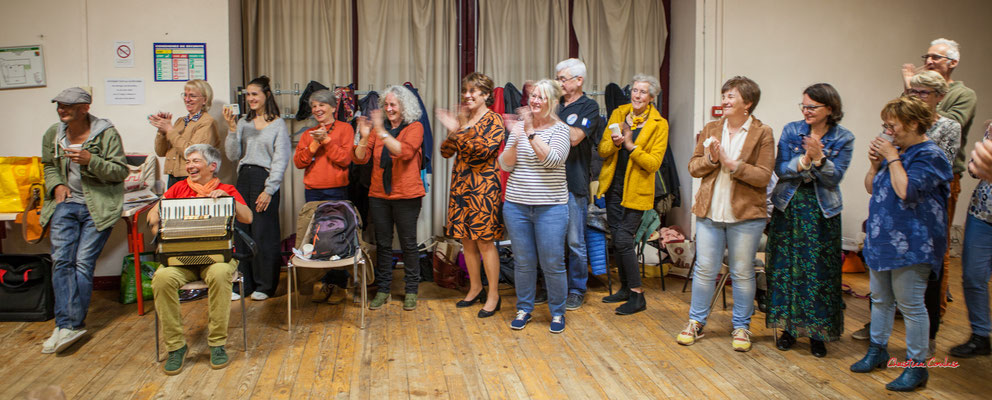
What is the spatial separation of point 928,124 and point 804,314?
1.07 m

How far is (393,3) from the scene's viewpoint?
530cm

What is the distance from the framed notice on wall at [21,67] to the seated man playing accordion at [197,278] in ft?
6.81

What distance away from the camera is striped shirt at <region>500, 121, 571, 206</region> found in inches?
133

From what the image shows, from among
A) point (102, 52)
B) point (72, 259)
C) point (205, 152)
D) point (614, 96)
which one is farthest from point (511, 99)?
point (72, 259)

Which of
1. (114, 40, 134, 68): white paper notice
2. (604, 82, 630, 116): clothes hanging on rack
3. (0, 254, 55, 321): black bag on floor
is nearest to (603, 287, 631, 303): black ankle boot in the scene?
(604, 82, 630, 116): clothes hanging on rack

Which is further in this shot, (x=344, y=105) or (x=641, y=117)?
(x=344, y=105)

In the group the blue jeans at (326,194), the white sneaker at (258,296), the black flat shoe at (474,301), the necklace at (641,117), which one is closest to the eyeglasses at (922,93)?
the necklace at (641,117)

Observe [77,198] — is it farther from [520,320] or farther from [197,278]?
[520,320]

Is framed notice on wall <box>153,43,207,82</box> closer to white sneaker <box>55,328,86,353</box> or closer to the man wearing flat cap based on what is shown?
the man wearing flat cap

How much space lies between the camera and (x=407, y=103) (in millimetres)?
3947

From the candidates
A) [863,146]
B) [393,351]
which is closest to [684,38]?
Result: [863,146]

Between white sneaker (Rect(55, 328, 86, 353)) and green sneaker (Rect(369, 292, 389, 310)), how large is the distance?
5.20 ft

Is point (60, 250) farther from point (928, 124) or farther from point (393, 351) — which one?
point (928, 124)

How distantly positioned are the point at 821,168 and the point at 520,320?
177cm
